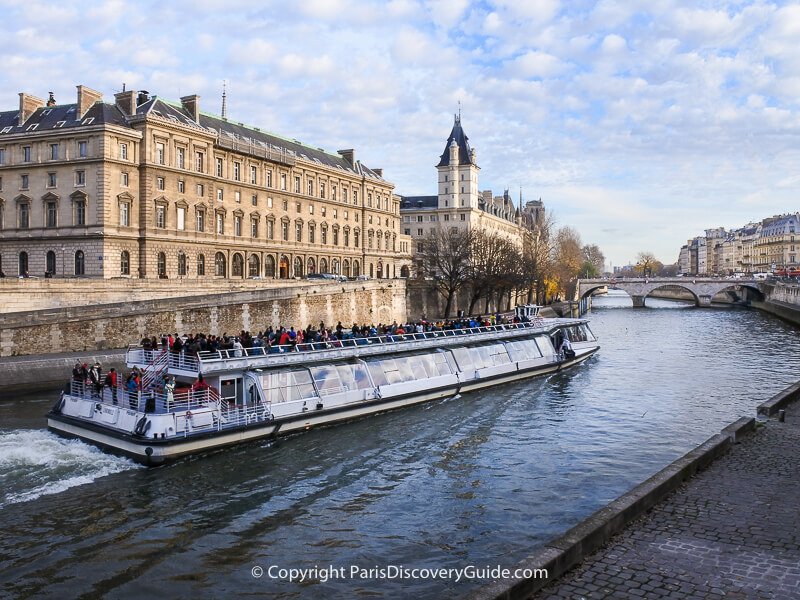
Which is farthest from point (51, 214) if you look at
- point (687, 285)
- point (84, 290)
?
point (687, 285)

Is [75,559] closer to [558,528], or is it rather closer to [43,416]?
[558,528]

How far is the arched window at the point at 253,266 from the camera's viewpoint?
209ft

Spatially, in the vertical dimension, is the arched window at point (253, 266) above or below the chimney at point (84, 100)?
→ below

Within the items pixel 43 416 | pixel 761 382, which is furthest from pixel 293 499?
pixel 761 382

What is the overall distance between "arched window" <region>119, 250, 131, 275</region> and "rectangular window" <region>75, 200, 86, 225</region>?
3540mm

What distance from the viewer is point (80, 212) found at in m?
A: 50.0

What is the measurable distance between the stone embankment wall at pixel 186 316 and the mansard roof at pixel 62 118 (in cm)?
1724

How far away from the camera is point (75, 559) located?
12.4 metres

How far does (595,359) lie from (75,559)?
36.7m

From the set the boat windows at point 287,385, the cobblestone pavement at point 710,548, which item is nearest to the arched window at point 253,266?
the boat windows at point 287,385

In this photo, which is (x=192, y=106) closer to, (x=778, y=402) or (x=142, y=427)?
(x=142, y=427)

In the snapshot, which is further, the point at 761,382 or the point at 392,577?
the point at 761,382

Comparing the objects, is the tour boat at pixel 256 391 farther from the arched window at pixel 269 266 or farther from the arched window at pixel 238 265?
the arched window at pixel 269 266

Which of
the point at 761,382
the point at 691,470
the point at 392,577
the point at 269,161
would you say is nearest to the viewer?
the point at 392,577
